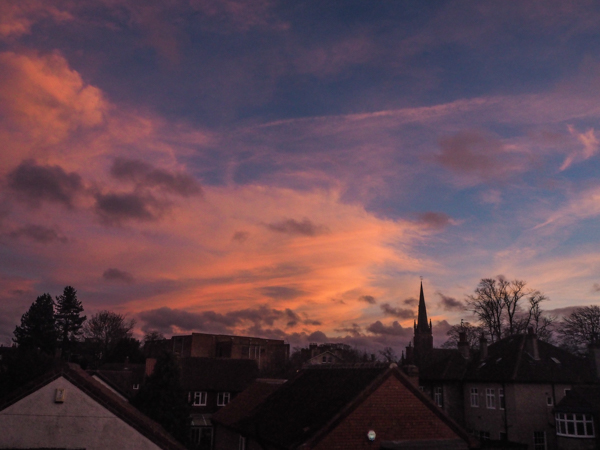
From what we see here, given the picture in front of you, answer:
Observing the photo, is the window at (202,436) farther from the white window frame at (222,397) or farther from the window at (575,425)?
the window at (575,425)

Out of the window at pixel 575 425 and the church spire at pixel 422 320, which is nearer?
the window at pixel 575 425

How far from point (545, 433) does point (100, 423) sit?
110 ft

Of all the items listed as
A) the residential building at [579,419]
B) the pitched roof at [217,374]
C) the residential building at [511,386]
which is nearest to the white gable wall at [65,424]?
the residential building at [511,386]

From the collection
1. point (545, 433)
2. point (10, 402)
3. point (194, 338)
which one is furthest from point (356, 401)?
point (194, 338)

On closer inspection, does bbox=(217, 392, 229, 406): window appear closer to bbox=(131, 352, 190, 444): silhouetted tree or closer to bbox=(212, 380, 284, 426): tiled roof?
bbox=(131, 352, 190, 444): silhouetted tree

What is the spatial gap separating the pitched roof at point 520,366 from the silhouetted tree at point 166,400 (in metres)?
24.4

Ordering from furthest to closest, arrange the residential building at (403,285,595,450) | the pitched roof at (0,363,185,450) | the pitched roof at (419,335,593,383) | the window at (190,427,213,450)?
the window at (190,427,213,450) → the pitched roof at (419,335,593,383) → the residential building at (403,285,595,450) → the pitched roof at (0,363,185,450)

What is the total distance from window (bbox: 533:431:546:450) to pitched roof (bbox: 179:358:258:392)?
29.4 m

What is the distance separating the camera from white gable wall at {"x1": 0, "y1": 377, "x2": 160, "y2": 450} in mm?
14695

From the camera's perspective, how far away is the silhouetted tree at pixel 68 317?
89.4 metres

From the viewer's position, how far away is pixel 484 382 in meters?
39.6

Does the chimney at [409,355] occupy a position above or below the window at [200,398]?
above

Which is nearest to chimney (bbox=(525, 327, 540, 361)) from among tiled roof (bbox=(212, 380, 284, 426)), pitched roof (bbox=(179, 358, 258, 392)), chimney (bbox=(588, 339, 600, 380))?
chimney (bbox=(588, 339, 600, 380))

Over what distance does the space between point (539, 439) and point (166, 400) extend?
93.7ft
